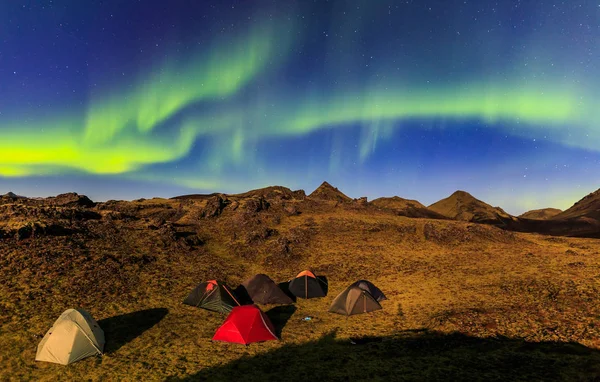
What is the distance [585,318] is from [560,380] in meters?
7.95

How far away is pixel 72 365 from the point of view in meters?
12.6

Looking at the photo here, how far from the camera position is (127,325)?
55.3ft

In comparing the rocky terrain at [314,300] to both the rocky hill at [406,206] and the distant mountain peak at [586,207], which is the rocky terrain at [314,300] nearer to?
the rocky hill at [406,206]

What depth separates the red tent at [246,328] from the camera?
14.8m

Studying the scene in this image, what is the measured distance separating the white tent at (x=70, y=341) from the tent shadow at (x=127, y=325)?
2.72ft

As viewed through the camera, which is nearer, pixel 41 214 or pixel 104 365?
pixel 104 365

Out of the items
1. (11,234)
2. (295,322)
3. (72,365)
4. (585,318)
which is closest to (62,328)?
(72,365)

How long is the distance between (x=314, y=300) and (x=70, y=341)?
14920 millimetres

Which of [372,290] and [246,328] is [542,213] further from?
[246,328]

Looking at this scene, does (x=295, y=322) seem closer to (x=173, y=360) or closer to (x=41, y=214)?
(x=173, y=360)

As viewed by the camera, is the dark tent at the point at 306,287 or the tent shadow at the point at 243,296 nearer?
the tent shadow at the point at 243,296

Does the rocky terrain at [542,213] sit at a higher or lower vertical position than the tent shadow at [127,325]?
higher

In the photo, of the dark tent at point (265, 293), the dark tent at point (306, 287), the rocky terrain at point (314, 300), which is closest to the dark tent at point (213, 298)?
the rocky terrain at point (314, 300)

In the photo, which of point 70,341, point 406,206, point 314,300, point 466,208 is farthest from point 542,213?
point 70,341
